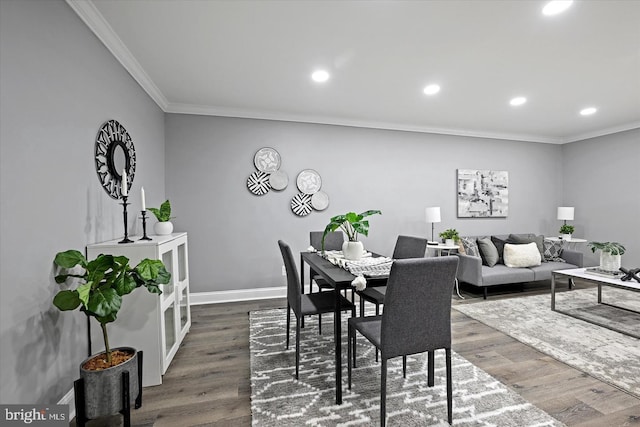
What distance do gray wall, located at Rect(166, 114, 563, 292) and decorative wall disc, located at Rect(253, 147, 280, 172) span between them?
7 cm

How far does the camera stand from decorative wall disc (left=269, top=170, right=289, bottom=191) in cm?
402

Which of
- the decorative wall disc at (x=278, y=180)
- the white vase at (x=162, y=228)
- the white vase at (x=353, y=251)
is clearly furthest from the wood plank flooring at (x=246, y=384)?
the decorative wall disc at (x=278, y=180)

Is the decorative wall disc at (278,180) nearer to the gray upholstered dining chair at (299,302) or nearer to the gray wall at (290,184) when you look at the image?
the gray wall at (290,184)

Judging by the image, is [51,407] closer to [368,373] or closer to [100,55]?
[368,373]

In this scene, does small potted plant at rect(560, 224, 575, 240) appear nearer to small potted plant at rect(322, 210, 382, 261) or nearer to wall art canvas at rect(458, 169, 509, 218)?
wall art canvas at rect(458, 169, 509, 218)

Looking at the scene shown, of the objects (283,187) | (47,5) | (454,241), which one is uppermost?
(47,5)

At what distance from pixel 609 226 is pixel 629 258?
568 millimetres

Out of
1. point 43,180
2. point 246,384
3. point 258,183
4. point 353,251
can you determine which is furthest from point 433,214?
point 43,180

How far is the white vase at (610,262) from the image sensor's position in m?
3.23

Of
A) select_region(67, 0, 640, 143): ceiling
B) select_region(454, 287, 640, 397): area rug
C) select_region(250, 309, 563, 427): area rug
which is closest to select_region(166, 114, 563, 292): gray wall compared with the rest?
select_region(67, 0, 640, 143): ceiling

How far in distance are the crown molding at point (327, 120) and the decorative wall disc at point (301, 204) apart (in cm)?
108

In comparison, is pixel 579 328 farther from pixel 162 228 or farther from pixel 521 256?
pixel 162 228

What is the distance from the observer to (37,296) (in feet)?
4.90

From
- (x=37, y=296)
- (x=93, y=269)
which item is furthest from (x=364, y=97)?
(x=37, y=296)
